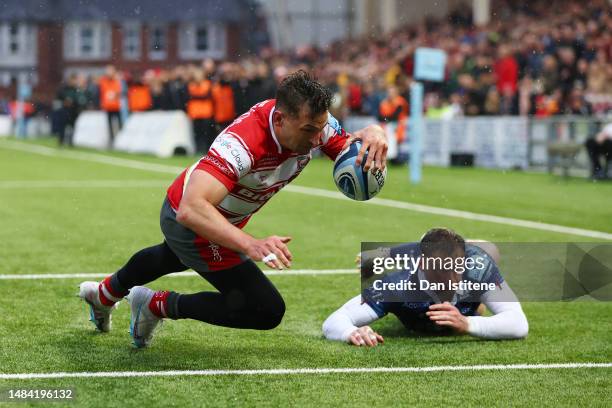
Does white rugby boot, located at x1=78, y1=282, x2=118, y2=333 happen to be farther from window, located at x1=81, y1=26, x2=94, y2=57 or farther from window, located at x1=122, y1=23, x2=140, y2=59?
window, located at x1=81, y1=26, x2=94, y2=57

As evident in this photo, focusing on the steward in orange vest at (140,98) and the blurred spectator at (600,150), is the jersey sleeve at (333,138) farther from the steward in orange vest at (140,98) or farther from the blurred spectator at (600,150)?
the steward in orange vest at (140,98)

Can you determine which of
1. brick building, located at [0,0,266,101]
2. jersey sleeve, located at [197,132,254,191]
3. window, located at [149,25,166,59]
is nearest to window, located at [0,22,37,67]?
brick building, located at [0,0,266,101]

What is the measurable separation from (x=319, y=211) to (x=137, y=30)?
7110cm

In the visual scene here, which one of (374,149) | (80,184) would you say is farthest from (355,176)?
(80,184)

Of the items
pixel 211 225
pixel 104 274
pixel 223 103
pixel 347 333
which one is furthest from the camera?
pixel 223 103

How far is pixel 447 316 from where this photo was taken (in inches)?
249

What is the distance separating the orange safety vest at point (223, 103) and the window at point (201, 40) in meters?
53.9

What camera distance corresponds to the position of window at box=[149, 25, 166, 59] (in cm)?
8150

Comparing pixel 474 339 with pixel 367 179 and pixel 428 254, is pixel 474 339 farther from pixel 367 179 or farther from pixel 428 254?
pixel 367 179

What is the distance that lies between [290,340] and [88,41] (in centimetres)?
7855

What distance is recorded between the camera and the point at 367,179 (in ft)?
19.7

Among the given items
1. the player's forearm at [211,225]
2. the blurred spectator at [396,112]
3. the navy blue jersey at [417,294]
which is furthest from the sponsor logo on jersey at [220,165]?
the blurred spectator at [396,112]

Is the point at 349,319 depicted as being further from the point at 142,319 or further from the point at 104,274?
the point at 104,274

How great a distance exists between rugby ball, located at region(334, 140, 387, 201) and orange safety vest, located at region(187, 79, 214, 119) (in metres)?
21.2
